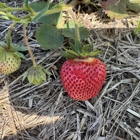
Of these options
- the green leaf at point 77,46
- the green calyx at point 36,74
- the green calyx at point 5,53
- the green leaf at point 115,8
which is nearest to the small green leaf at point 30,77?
the green calyx at point 36,74

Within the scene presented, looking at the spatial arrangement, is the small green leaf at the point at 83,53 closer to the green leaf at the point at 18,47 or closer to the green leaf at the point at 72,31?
the green leaf at the point at 72,31

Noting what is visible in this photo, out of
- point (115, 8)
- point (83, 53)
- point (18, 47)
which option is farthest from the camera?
point (115, 8)

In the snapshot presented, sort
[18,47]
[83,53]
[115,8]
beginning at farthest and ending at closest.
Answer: [115,8]
[18,47]
[83,53]

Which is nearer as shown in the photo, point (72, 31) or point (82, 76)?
point (82, 76)

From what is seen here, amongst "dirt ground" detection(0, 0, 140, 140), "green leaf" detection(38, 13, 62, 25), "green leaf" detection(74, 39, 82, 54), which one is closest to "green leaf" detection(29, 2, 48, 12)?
"green leaf" detection(38, 13, 62, 25)

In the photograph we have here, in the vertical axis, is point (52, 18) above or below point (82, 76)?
above

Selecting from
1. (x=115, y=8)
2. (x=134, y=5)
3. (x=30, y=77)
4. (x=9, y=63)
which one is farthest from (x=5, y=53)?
(x=134, y=5)

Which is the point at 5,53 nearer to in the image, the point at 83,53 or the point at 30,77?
the point at 30,77
